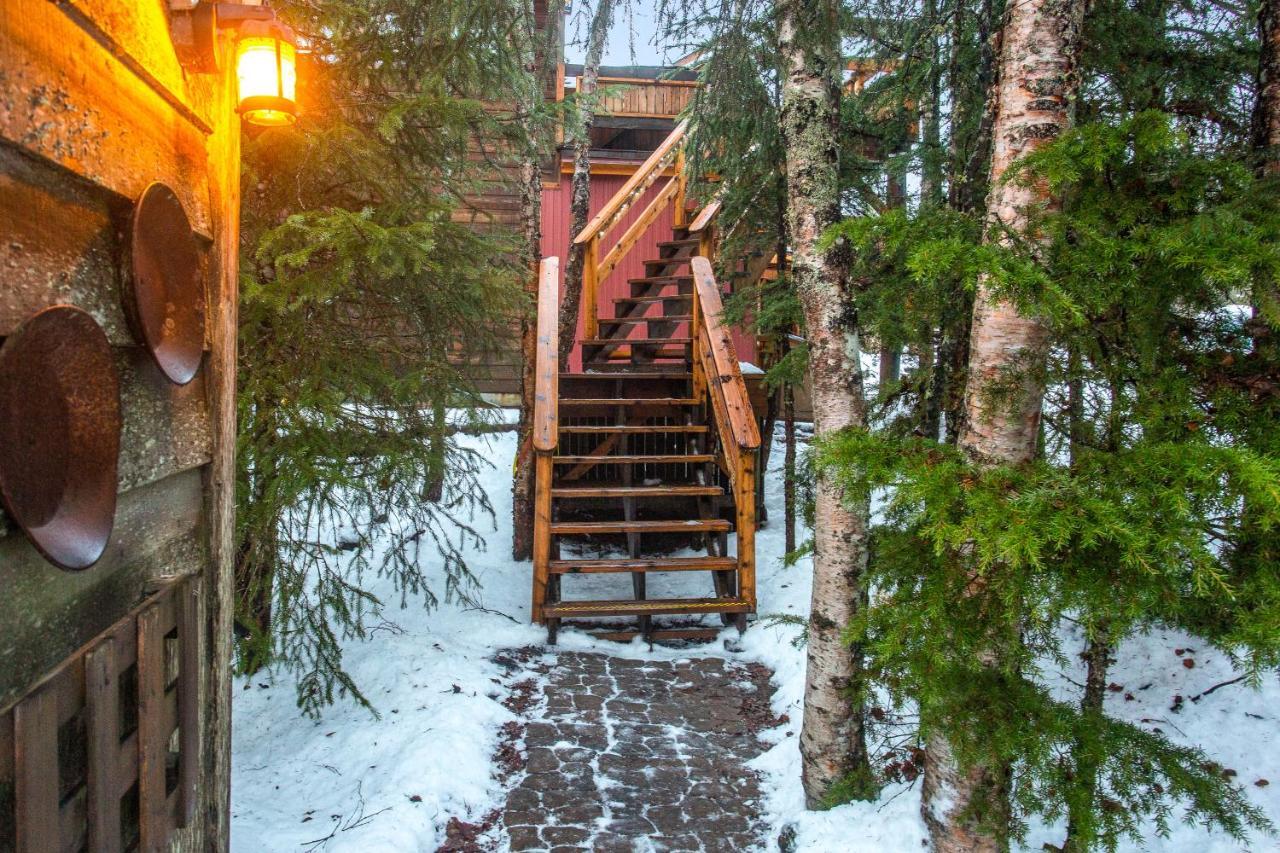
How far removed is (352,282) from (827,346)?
2.84 m

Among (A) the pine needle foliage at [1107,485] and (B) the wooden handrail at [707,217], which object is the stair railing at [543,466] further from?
(A) the pine needle foliage at [1107,485]

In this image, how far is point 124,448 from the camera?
201 cm

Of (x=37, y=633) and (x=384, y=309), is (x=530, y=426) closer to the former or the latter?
(x=384, y=309)

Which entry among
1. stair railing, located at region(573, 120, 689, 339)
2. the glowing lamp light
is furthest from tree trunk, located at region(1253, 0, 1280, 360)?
stair railing, located at region(573, 120, 689, 339)

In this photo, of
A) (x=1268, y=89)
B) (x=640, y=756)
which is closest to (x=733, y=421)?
(x=640, y=756)

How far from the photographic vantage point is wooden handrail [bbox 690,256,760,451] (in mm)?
6145

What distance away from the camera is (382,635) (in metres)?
5.93

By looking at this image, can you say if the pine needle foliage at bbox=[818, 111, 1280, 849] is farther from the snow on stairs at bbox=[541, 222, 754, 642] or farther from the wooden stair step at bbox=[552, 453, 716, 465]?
the wooden stair step at bbox=[552, 453, 716, 465]

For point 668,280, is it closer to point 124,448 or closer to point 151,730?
point 124,448

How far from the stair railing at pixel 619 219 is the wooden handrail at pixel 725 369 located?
4.41 ft

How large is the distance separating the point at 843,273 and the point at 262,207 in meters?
3.16

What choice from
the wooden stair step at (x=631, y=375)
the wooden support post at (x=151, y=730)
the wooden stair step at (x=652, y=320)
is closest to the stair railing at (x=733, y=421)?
the wooden stair step at (x=631, y=375)

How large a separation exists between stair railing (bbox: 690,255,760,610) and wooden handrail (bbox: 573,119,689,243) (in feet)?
4.64

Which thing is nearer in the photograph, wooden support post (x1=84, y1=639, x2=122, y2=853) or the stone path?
wooden support post (x1=84, y1=639, x2=122, y2=853)
